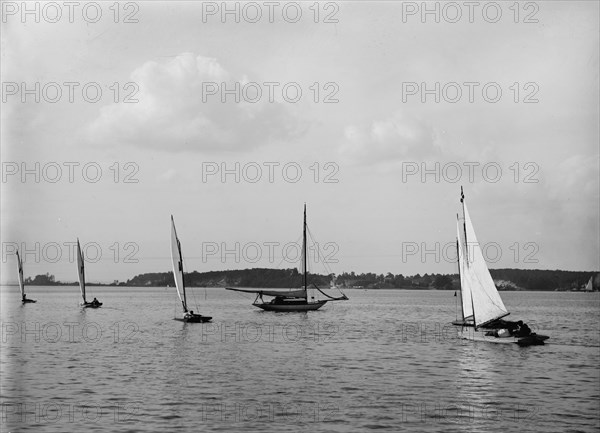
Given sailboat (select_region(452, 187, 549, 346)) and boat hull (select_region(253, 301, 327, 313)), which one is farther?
boat hull (select_region(253, 301, 327, 313))

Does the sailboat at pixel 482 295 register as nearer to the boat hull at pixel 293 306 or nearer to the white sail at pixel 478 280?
the white sail at pixel 478 280

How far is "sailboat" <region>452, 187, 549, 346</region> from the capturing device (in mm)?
60281

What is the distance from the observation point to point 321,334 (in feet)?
259

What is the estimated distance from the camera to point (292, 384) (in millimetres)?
42531

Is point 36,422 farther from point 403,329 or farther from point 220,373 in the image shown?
point 403,329

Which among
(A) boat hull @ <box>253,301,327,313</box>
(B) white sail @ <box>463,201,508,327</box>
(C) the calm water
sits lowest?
(C) the calm water

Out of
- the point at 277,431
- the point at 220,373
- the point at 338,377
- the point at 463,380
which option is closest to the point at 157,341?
the point at 220,373

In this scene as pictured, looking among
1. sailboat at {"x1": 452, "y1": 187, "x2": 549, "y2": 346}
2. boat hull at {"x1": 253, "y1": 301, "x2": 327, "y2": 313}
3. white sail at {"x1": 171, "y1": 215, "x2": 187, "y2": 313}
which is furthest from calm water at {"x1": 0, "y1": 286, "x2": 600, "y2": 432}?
boat hull at {"x1": 253, "y1": 301, "x2": 327, "y2": 313}

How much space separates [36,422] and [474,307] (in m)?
40.4

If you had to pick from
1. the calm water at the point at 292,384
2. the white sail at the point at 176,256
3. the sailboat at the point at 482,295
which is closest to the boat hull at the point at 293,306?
the white sail at the point at 176,256

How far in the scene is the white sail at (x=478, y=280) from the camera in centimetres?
6016

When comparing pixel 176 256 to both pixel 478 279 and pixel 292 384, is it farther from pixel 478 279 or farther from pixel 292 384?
pixel 292 384

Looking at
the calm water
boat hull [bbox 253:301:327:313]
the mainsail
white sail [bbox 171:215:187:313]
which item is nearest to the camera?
the calm water

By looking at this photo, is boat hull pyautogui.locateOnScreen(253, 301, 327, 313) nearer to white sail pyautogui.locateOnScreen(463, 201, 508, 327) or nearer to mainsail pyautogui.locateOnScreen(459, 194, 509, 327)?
mainsail pyautogui.locateOnScreen(459, 194, 509, 327)
